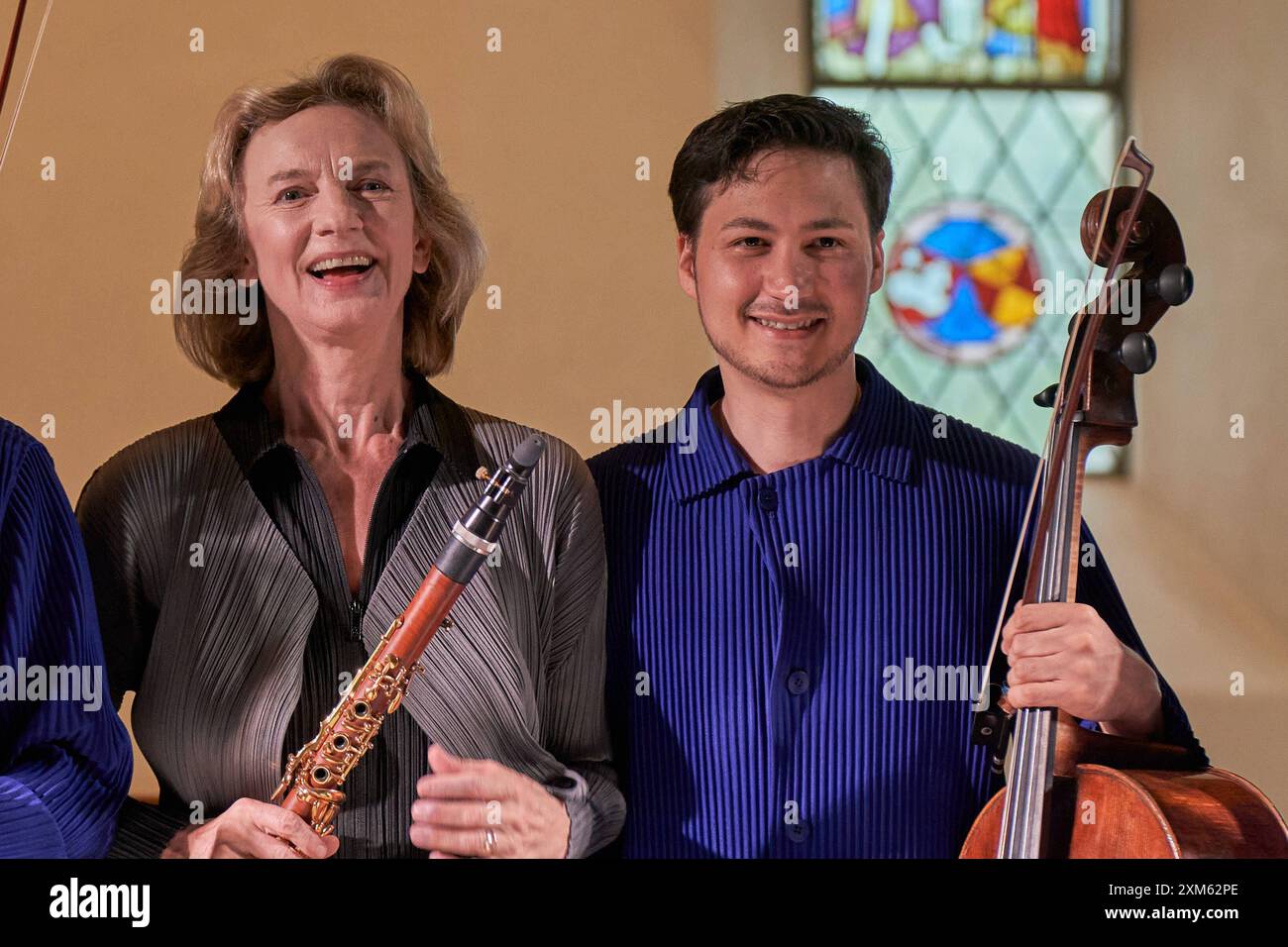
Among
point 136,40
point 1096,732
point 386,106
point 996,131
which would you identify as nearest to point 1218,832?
point 1096,732

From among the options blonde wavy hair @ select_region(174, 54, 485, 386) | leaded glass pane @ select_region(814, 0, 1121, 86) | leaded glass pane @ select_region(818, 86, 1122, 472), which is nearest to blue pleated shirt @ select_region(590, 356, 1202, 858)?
leaded glass pane @ select_region(818, 86, 1122, 472)

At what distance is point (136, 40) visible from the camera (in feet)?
7.97

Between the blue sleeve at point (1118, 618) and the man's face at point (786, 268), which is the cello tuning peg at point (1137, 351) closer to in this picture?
the blue sleeve at point (1118, 618)

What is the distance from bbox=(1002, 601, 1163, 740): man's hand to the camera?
2090mm

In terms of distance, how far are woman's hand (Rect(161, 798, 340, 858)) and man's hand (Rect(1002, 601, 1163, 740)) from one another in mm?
867

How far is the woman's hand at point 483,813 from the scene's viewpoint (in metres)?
2.06

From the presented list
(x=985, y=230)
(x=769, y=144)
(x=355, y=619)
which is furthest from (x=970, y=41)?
(x=355, y=619)

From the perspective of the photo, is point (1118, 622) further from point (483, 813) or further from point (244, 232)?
point (244, 232)

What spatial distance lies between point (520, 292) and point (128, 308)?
55 centimetres

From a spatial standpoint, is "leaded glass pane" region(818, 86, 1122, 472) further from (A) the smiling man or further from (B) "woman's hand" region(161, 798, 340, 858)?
(B) "woman's hand" region(161, 798, 340, 858)

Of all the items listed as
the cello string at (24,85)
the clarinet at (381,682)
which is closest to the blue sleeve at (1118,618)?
the clarinet at (381,682)

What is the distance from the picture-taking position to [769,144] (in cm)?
226

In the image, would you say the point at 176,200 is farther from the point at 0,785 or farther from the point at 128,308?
the point at 0,785
